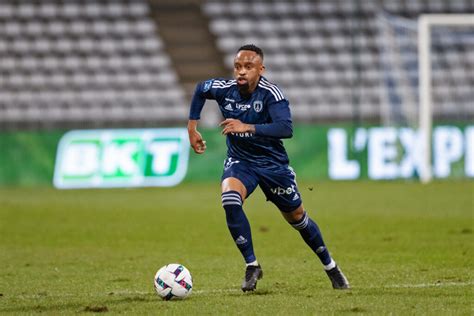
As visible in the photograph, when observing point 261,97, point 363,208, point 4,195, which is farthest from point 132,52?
point 261,97

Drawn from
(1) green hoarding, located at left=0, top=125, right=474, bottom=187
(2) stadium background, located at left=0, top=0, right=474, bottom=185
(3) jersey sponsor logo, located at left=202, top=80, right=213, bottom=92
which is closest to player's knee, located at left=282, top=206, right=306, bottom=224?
(3) jersey sponsor logo, located at left=202, top=80, right=213, bottom=92

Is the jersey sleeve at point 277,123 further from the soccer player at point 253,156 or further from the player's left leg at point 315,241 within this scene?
the player's left leg at point 315,241

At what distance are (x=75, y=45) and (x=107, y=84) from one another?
174 centimetres

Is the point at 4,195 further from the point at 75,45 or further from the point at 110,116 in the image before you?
the point at 75,45

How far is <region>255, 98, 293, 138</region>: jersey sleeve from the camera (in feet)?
27.5

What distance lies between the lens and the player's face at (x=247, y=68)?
28.1ft

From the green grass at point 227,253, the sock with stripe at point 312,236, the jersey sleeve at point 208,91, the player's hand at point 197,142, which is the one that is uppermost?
the jersey sleeve at point 208,91

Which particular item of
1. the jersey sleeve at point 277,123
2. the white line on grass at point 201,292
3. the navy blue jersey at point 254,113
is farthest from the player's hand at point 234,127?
the white line on grass at point 201,292

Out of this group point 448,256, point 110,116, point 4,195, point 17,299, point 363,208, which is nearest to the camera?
point 17,299

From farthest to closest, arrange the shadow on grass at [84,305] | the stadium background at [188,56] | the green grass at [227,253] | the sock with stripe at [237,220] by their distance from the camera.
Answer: the stadium background at [188,56]
the sock with stripe at [237,220]
the green grass at [227,253]
the shadow on grass at [84,305]

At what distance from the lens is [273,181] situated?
8758mm

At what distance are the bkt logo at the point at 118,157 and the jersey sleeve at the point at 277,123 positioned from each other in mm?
16002

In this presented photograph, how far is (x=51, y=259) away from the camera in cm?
1183

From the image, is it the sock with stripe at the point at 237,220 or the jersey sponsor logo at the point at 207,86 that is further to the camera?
the jersey sponsor logo at the point at 207,86
